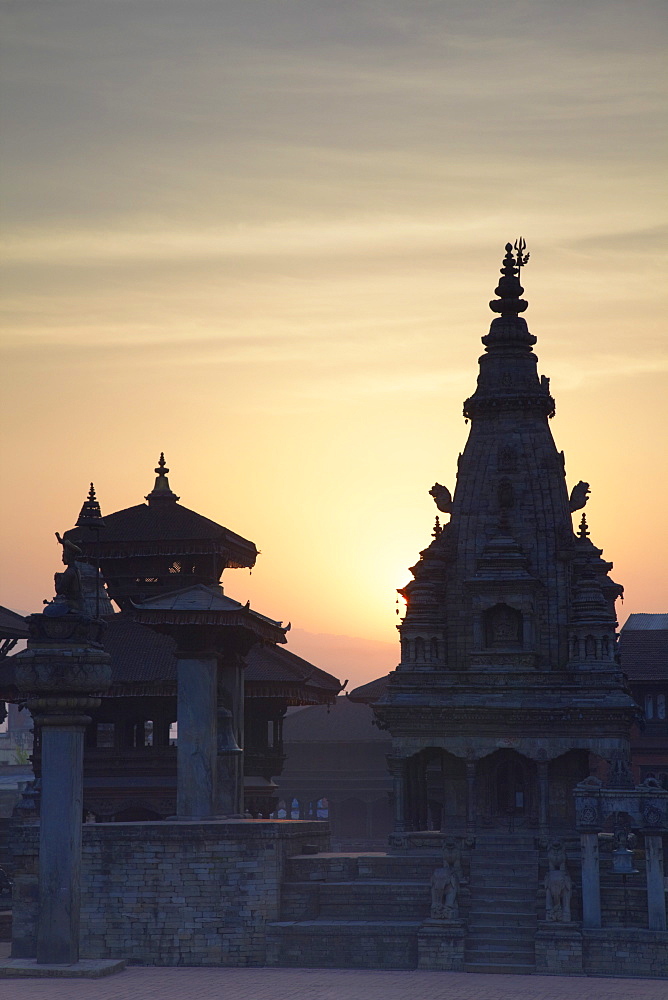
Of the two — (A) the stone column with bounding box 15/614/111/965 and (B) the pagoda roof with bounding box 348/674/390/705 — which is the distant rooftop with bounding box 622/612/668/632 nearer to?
(B) the pagoda roof with bounding box 348/674/390/705

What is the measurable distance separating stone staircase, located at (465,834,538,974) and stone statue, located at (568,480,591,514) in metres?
12.0

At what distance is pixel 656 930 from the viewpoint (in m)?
→ 36.0

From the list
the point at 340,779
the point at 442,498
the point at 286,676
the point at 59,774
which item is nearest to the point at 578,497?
the point at 442,498

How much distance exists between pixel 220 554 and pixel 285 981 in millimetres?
25702

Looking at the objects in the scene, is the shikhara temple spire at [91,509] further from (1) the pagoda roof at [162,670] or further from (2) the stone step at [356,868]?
(2) the stone step at [356,868]

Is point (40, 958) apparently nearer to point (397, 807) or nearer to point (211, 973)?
point (211, 973)

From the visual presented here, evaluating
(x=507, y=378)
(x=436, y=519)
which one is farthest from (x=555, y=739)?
(x=507, y=378)

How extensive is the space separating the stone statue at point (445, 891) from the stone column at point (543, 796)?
7652 millimetres

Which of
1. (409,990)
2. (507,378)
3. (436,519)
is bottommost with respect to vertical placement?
(409,990)

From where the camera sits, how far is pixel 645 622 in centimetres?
6950

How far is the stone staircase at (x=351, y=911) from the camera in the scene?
3781cm

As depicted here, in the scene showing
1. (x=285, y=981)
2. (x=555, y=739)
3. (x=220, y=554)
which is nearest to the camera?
(x=285, y=981)

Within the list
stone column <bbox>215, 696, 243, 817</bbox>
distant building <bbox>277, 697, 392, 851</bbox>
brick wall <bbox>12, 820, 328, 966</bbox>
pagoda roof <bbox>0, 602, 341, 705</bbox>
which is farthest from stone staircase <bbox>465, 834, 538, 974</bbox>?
distant building <bbox>277, 697, 392, 851</bbox>

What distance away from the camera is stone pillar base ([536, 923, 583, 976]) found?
36.1 metres
